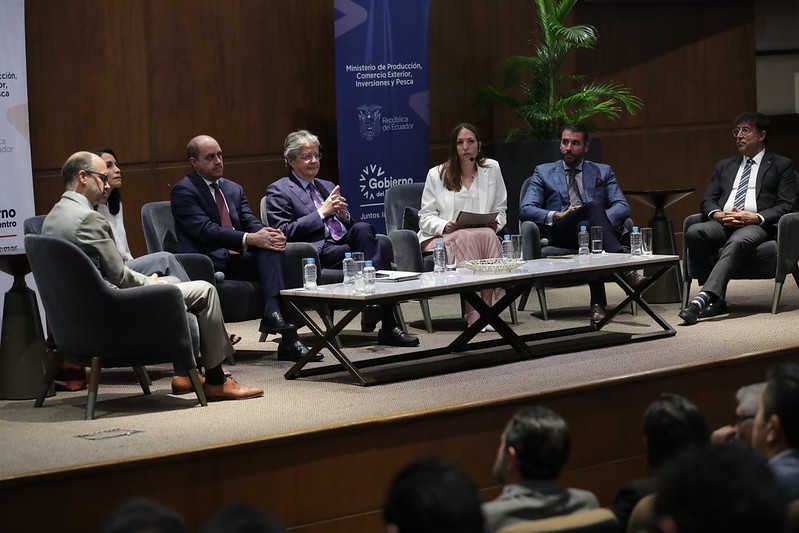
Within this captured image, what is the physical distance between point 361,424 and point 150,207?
8.29 ft

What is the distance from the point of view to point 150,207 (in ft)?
20.1

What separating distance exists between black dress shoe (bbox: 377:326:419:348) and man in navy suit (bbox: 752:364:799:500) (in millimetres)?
3444

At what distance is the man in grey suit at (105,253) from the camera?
15.3ft

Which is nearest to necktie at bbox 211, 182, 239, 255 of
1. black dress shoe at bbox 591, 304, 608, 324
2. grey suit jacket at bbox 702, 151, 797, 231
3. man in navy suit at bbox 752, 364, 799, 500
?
black dress shoe at bbox 591, 304, 608, 324

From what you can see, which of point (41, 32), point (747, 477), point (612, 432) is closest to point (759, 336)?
point (612, 432)

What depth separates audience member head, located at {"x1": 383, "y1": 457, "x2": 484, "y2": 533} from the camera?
2.00m

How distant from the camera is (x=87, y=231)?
467 cm

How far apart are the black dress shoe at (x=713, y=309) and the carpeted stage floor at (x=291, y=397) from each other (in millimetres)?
74

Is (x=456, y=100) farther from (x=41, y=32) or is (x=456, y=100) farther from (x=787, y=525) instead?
(x=787, y=525)

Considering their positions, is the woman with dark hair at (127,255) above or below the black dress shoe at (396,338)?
above

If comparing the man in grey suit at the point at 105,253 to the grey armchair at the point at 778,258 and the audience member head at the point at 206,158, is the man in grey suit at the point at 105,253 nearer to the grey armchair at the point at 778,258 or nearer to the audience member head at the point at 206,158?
the audience member head at the point at 206,158

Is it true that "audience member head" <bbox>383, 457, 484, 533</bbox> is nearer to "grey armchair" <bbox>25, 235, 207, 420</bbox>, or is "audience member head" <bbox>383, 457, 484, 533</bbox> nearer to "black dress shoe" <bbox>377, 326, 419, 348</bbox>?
"grey armchair" <bbox>25, 235, 207, 420</bbox>

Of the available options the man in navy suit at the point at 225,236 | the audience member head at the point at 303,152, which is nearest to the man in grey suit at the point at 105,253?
the man in navy suit at the point at 225,236

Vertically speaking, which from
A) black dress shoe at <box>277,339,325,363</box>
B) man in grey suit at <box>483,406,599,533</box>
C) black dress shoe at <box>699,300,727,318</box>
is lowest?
black dress shoe at <box>277,339,325,363</box>
